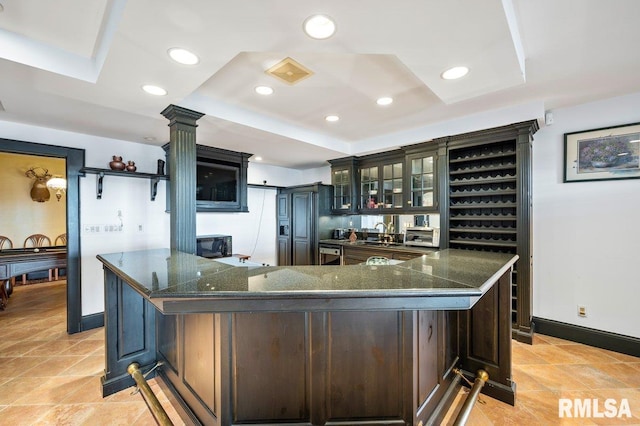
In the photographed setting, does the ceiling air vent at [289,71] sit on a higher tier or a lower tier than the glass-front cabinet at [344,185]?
higher

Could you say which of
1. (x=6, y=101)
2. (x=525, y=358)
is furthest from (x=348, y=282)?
(x=6, y=101)

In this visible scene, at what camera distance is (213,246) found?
418 cm

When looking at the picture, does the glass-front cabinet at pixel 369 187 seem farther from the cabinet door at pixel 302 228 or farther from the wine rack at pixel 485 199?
the wine rack at pixel 485 199

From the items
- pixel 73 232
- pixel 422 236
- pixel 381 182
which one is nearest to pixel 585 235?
pixel 422 236

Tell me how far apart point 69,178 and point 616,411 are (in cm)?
536

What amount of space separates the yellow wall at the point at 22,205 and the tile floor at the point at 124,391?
3310mm

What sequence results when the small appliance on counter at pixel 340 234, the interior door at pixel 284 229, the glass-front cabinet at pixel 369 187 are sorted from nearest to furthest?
the glass-front cabinet at pixel 369 187 → the small appliance on counter at pixel 340 234 → the interior door at pixel 284 229

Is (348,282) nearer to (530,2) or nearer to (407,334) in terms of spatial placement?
(407,334)

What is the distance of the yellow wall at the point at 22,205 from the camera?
5191mm

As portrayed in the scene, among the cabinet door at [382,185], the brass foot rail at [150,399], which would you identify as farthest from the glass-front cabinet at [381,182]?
the brass foot rail at [150,399]

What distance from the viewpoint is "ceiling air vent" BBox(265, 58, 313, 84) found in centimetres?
197

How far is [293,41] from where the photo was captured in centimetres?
149

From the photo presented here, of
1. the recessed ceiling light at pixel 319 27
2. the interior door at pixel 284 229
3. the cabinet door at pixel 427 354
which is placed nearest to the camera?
the recessed ceiling light at pixel 319 27

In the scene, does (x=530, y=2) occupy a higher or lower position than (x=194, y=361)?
higher
